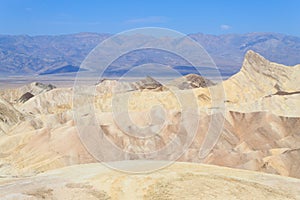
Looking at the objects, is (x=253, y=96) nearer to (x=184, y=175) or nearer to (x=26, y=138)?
(x=26, y=138)

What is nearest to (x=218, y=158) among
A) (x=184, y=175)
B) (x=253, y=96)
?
(x=184, y=175)

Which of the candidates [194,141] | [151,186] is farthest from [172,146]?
[151,186]

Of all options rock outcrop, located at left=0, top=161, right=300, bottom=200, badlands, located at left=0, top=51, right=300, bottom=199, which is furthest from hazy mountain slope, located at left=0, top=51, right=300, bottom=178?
rock outcrop, located at left=0, top=161, right=300, bottom=200

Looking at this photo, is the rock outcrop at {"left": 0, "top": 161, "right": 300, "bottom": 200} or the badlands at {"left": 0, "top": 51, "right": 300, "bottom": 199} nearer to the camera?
the rock outcrop at {"left": 0, "top": 161, "right": 300, "bottom": 200}

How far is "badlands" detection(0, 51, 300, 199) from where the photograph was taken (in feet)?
64.3

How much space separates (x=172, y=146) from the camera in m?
33.6

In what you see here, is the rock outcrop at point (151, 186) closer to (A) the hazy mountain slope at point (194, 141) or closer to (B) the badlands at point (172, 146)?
(B) the badlands at point (172, 146)

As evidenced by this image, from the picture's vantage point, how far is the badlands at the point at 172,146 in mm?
19609

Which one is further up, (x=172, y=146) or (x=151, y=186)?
(x=151, y=186)

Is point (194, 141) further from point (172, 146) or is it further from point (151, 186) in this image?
point (151, 186)

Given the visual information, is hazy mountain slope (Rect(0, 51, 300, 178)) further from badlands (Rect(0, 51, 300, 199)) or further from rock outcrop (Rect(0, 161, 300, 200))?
rock outcrop (Rect(0, 161, 300, 200))

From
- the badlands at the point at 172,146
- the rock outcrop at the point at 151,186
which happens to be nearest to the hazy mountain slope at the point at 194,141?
the badlands at the point at 172,146

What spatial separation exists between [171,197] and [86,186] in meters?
3.62

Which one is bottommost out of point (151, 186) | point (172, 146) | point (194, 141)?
point (172, 146)
